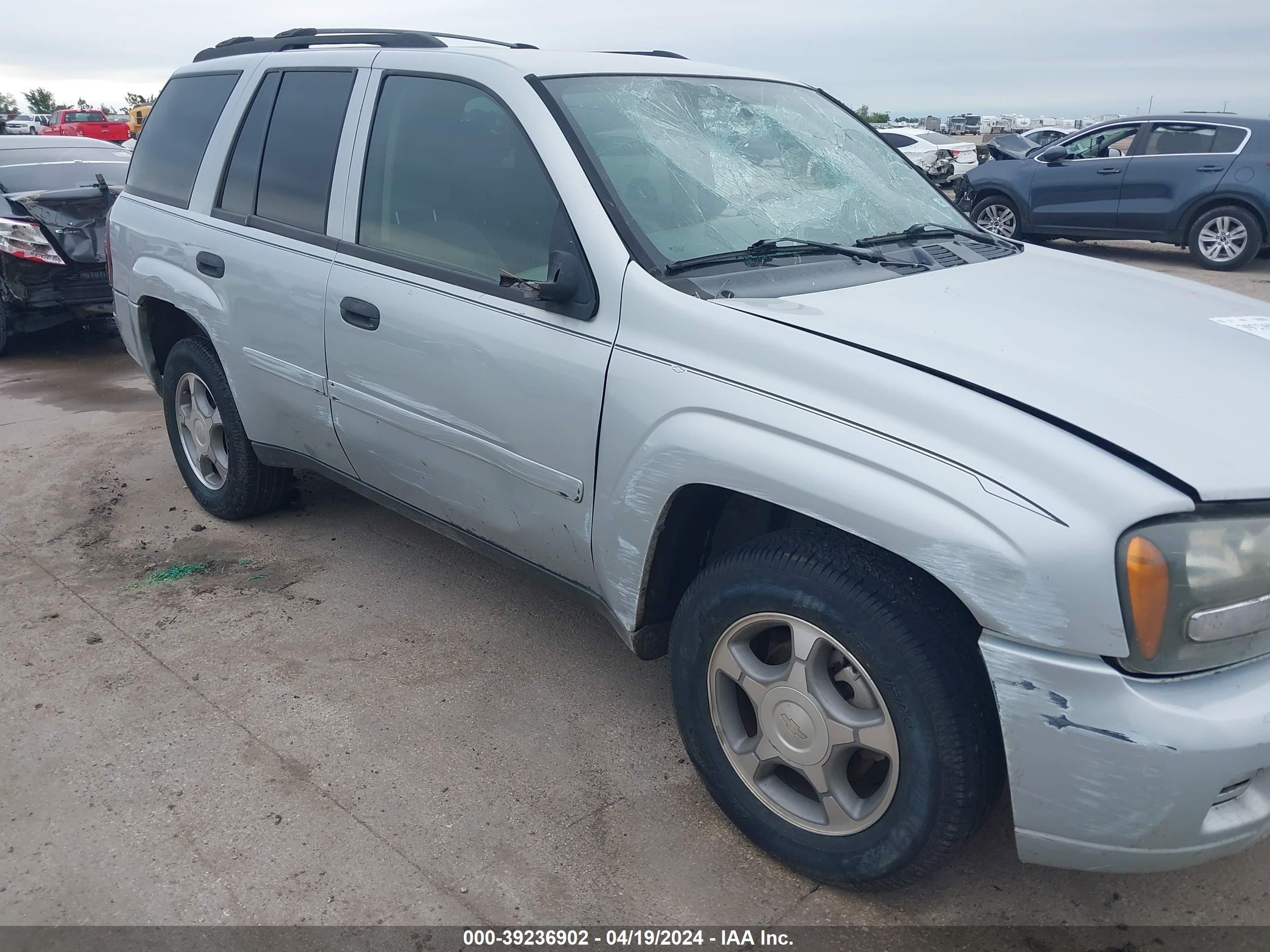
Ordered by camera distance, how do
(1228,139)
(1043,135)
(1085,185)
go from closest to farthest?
(1228,139) → (1085,185) → (1043,135)

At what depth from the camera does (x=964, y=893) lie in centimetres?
237

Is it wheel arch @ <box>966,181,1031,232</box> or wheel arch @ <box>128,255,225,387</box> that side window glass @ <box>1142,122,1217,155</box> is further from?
wheel arch @ <box>128,255,225,387</box>

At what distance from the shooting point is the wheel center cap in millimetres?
2248

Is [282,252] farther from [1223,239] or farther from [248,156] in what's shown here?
[1223,239]

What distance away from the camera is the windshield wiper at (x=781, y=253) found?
8.55 ft

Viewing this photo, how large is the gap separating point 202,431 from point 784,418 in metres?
3.05

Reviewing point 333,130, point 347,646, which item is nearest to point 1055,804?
point 347,646

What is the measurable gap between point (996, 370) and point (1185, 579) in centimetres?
54

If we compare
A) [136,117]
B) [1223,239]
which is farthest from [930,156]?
[136,117]

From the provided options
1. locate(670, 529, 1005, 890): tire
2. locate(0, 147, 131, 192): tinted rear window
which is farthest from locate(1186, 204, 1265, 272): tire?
locate(670, 529, 1005, 890): tire

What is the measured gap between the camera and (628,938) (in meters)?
2.25

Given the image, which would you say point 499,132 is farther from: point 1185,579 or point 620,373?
point 1185,579

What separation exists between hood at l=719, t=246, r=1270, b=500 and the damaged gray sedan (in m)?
6.47

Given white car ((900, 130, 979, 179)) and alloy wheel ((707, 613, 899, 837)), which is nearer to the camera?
alloy wheel ((707, 613, 899, 837))
